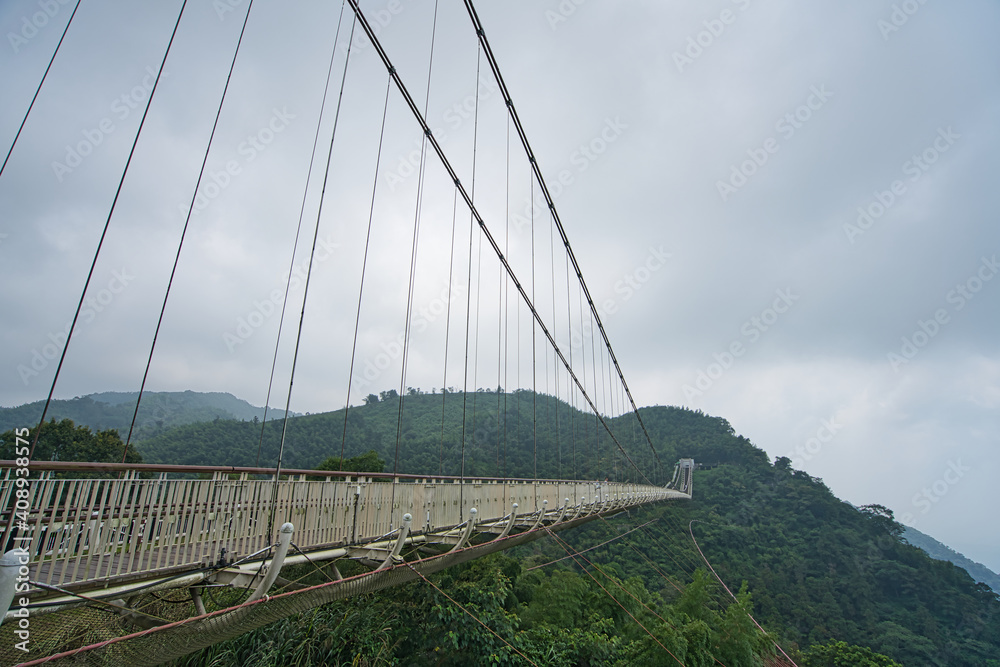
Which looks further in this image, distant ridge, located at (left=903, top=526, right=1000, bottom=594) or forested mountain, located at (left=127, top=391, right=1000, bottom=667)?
distant ridge, located at (left=903, top=526, right=1000, bottom=594)

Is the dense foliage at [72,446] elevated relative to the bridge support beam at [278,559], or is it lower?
elevated

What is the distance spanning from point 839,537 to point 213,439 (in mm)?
41120

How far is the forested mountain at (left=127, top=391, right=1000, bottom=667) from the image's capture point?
23.1 m

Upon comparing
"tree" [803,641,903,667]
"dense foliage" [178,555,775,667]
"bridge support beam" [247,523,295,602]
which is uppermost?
"bridge support beam" [247,523,295,602]

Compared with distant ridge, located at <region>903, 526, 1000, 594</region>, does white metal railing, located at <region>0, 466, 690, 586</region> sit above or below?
above

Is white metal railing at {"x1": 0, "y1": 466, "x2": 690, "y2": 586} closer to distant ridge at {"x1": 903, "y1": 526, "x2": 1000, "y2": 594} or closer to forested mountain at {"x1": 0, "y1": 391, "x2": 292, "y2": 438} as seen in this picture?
forested mountain at {"x1": 0, "y1": 391, "x2": 292, "y2": 438}

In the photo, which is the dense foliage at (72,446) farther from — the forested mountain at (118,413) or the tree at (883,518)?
the tree at (883,518)

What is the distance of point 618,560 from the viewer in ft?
79.7

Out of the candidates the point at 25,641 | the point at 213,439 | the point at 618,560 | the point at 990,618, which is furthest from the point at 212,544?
the point at 990,618

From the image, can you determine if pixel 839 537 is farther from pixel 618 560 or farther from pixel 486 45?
pixel 486 45

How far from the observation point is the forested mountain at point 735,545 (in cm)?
2311

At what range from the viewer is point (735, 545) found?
3300 centimetres

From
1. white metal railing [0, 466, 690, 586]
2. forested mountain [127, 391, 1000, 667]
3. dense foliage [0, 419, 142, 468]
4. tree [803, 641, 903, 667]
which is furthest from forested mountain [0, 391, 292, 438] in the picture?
tree [803, 641, 903, 667]

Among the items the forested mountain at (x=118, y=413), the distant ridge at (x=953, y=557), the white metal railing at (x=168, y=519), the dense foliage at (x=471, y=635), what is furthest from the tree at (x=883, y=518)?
the forested mountain at (x=118, y=413)
